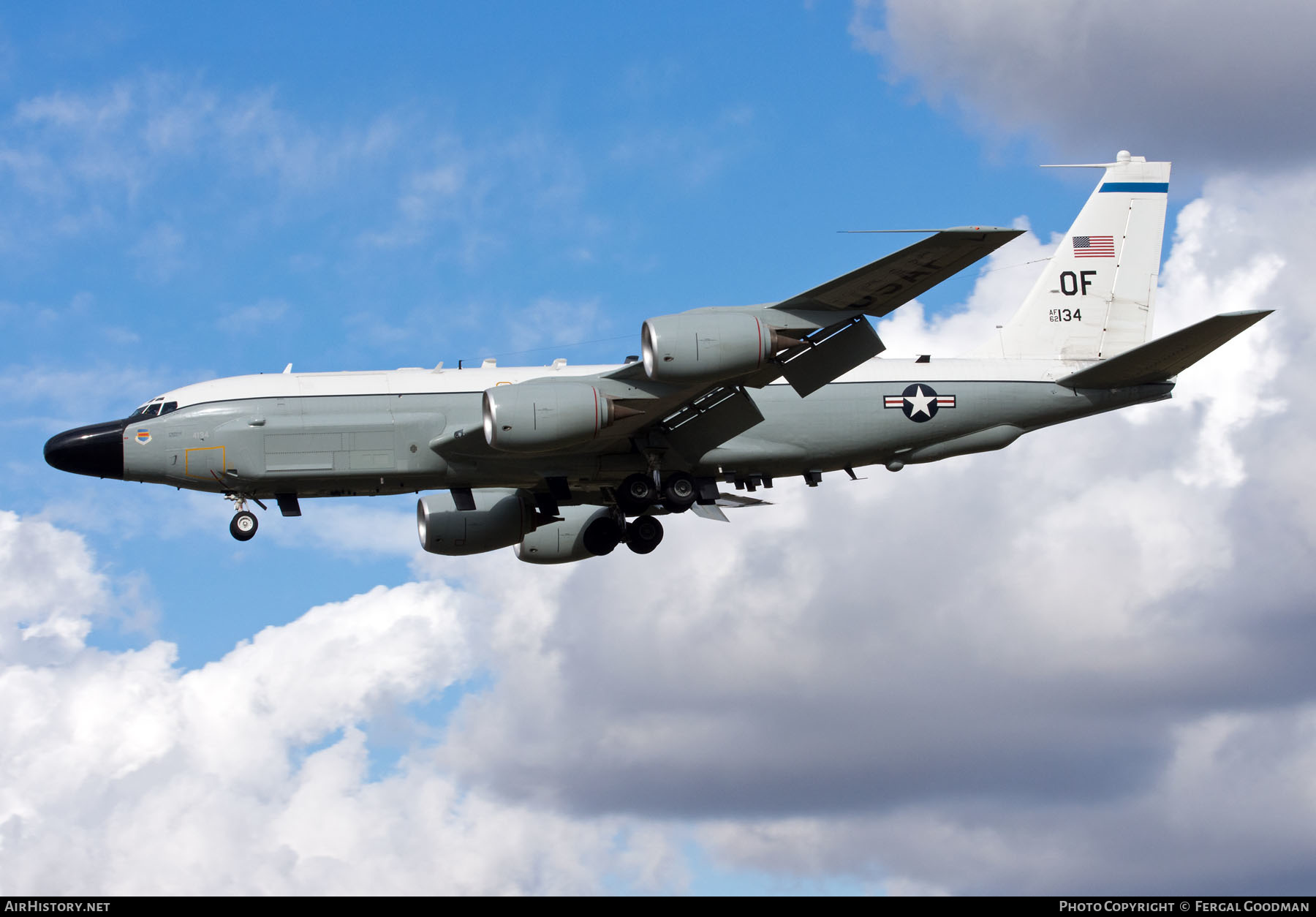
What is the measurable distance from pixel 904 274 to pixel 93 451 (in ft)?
71.5

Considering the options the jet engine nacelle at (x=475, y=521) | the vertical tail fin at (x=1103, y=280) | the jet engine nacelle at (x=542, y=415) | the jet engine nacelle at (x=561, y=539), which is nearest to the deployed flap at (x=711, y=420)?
the jet engine nacelle at (x=542, y=415)

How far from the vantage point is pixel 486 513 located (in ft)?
154

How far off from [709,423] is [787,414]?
8.57ft

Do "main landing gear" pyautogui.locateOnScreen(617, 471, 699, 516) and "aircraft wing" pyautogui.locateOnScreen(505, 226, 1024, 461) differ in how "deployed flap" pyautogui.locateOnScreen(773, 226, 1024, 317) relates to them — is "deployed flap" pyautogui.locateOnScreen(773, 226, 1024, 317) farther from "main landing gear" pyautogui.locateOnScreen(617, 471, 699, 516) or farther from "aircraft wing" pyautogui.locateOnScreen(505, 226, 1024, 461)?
"main landing gear" pyautogui.locateOnScreen(617, 471, 699, 516)

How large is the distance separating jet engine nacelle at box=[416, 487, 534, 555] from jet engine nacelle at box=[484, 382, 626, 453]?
9454mm

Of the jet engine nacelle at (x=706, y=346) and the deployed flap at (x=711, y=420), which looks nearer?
the jet engine nacelle at (x=706, y=346)

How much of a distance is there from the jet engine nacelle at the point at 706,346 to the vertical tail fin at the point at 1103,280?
1135 centimetres

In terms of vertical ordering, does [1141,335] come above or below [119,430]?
above

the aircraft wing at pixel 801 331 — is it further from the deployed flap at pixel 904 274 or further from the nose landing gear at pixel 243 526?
the nose landing gear at pixel 243 526

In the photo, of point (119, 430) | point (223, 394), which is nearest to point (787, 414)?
point (223, 394)

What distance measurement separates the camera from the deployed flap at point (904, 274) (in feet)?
108
